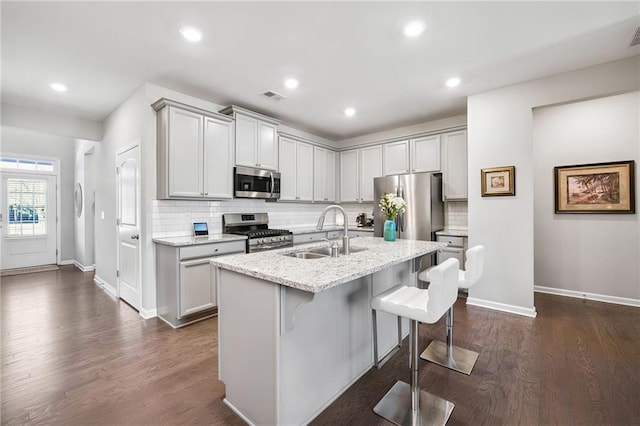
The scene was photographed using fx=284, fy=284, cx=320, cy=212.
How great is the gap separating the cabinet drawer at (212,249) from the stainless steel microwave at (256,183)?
77 centimetres

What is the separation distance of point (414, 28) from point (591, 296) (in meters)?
4.30

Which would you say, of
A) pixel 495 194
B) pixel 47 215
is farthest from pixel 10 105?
pixel 495 194

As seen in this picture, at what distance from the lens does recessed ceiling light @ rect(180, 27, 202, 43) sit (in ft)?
7.63

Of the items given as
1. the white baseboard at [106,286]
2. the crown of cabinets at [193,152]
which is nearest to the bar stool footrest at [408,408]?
the crown of cabinets at [193,152]

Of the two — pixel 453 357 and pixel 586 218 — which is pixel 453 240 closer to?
pixel 586 218

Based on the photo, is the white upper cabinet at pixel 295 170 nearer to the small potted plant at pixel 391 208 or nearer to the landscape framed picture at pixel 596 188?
the small potted plant at pixel 391 208

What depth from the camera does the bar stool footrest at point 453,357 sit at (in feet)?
7.42

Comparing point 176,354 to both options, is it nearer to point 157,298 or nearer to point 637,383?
point 157,298

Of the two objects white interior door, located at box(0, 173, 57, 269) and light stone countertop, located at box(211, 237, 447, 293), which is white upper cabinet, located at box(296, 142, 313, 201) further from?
white interior door, located at box(0, 173, 57, 269)

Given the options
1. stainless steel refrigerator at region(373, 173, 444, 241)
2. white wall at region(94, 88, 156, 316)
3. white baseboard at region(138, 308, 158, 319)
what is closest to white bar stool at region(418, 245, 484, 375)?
stainless steel refrigerator at region(373, 173, 444, 241)

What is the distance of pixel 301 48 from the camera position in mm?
2615

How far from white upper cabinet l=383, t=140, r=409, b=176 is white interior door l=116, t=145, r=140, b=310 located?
12.5 ft

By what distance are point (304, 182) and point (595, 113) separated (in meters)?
4.31

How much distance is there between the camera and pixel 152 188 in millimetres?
3354
